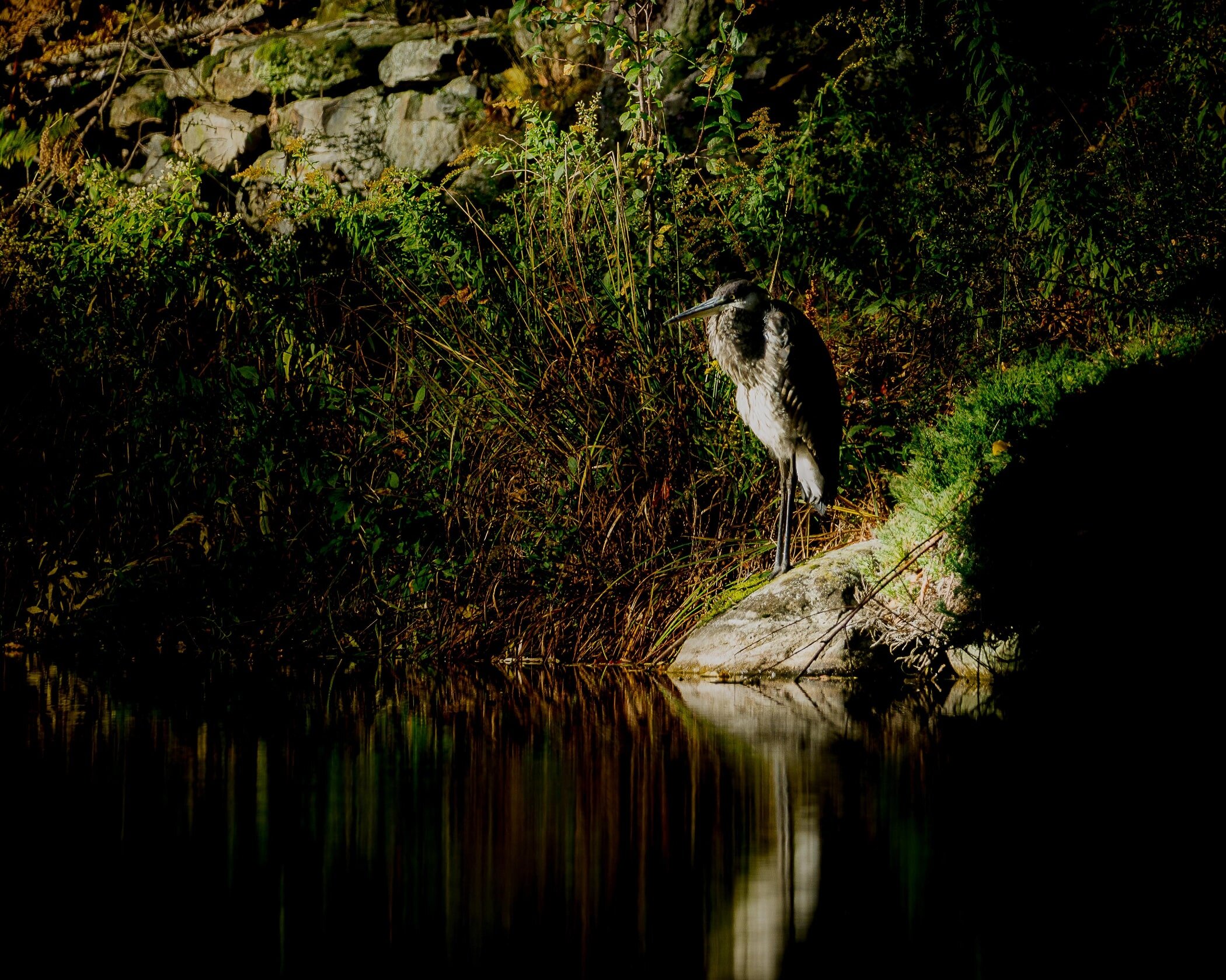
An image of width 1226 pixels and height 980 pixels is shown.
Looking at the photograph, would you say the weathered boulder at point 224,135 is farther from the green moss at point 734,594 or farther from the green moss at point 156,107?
the green moss at point 734,594

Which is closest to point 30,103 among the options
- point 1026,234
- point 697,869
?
point 1026,234

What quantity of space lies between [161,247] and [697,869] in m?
5.62

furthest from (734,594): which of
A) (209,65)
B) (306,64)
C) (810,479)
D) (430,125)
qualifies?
(209,65)

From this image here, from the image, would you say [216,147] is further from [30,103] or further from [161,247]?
[161,247]

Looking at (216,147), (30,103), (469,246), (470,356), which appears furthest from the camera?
(30,103)

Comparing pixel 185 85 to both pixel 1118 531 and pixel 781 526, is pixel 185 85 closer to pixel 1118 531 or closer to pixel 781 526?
pixel 781 526

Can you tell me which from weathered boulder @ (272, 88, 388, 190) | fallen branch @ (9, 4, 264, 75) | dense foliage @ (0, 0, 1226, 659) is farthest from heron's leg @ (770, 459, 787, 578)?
fallen branch @ (9, 4, 264, 75)

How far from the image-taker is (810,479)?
243 inches

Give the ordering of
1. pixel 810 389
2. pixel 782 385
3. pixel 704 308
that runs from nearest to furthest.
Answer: pixel 782 385
pixel 810 389
pixel 704 308

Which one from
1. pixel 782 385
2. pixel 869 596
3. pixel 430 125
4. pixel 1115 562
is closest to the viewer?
pixel 1115 562

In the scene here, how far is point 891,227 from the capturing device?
25.4 ft

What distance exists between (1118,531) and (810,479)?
4.68ft

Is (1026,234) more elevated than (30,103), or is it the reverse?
(30,103)

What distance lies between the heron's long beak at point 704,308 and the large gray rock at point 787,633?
1.21 m
